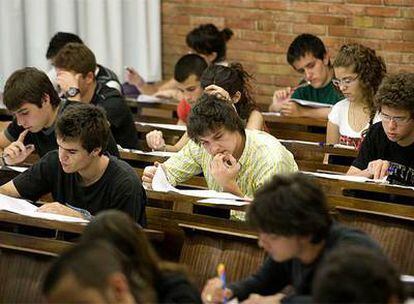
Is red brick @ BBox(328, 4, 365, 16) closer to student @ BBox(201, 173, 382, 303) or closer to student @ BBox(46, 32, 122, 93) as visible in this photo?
student @ BBox(46, 32, 122, 93)

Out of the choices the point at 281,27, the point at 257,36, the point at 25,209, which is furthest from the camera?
the point at 257,36

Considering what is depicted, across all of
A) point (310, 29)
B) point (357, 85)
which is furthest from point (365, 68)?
point (310, 29)

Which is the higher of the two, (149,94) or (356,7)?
(356,7)

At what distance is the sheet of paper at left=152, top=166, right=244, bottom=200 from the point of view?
475cm

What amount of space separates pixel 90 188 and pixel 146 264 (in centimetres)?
146

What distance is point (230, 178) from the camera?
4.86 metres

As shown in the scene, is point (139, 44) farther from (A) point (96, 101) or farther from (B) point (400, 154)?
(B) point (400, 154)

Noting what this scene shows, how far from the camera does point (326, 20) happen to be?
8555 millimetres

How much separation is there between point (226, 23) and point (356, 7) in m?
1.19

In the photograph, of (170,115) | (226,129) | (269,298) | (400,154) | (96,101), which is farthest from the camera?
(170,115)

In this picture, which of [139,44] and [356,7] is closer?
[356,7]

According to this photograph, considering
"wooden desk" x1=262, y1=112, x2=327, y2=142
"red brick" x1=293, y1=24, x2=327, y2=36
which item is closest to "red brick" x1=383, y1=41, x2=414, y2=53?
"red brick" x1=293, y1=24, x2=327, y2=36

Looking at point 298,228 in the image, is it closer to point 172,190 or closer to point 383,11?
point 172,190

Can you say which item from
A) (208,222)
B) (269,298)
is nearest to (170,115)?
Result: (208,222)
